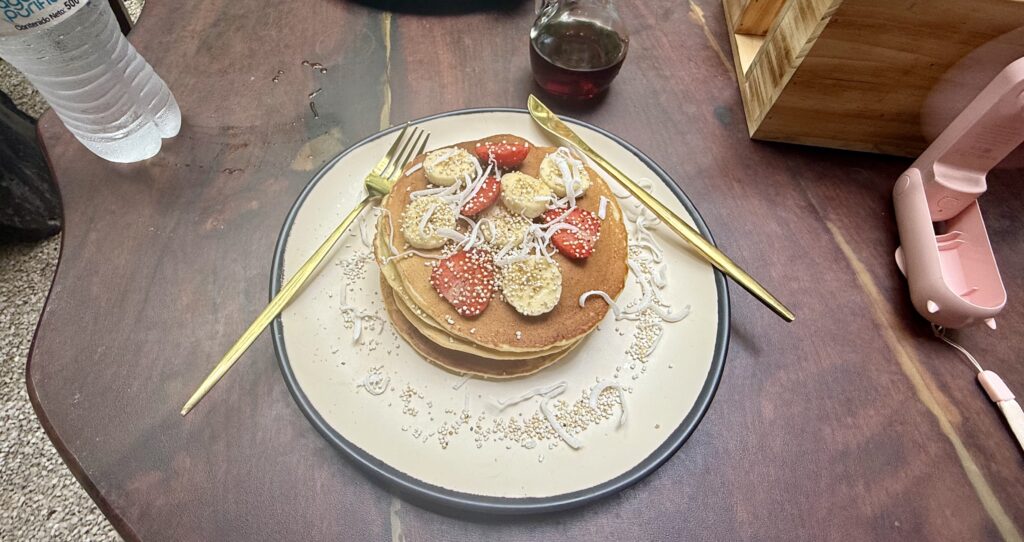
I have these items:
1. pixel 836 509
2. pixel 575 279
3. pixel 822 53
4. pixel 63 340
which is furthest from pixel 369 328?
pixel 822 53

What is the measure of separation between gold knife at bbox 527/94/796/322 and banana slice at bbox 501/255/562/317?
29cm

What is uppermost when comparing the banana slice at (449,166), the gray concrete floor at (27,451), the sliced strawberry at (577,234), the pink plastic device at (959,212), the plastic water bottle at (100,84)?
the plastic water bottle at (100,84)

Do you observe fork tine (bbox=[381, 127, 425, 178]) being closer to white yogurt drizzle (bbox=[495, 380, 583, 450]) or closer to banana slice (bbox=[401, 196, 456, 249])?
banana slice (bbox=[401, 196, 456, 249])

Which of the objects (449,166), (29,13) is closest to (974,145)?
(449,166)

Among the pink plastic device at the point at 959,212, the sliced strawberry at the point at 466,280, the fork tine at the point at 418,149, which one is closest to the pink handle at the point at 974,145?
the pink plastic device at the point at 959,212

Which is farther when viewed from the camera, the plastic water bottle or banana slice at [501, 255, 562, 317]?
the plastic water bottle

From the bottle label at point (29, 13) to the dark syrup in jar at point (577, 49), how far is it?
905 millimetres

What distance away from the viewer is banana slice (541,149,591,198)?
109 cm

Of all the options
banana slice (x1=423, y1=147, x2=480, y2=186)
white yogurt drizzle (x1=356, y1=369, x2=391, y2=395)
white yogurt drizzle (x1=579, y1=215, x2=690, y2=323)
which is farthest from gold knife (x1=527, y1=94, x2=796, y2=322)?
white yogurt drizzle (x1=356, y1=369, x2=391, y2=395)

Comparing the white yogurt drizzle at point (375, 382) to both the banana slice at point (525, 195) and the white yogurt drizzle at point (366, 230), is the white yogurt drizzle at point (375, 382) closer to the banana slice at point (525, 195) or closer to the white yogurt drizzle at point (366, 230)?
the white yogurt drizzle at point (366, 230)

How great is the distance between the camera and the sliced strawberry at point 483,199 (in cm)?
104

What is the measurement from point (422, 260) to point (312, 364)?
0.26 meters

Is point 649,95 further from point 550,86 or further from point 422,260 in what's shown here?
point 422,260

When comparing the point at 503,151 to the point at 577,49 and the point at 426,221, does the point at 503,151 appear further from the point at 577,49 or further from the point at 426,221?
the point at 577,49
